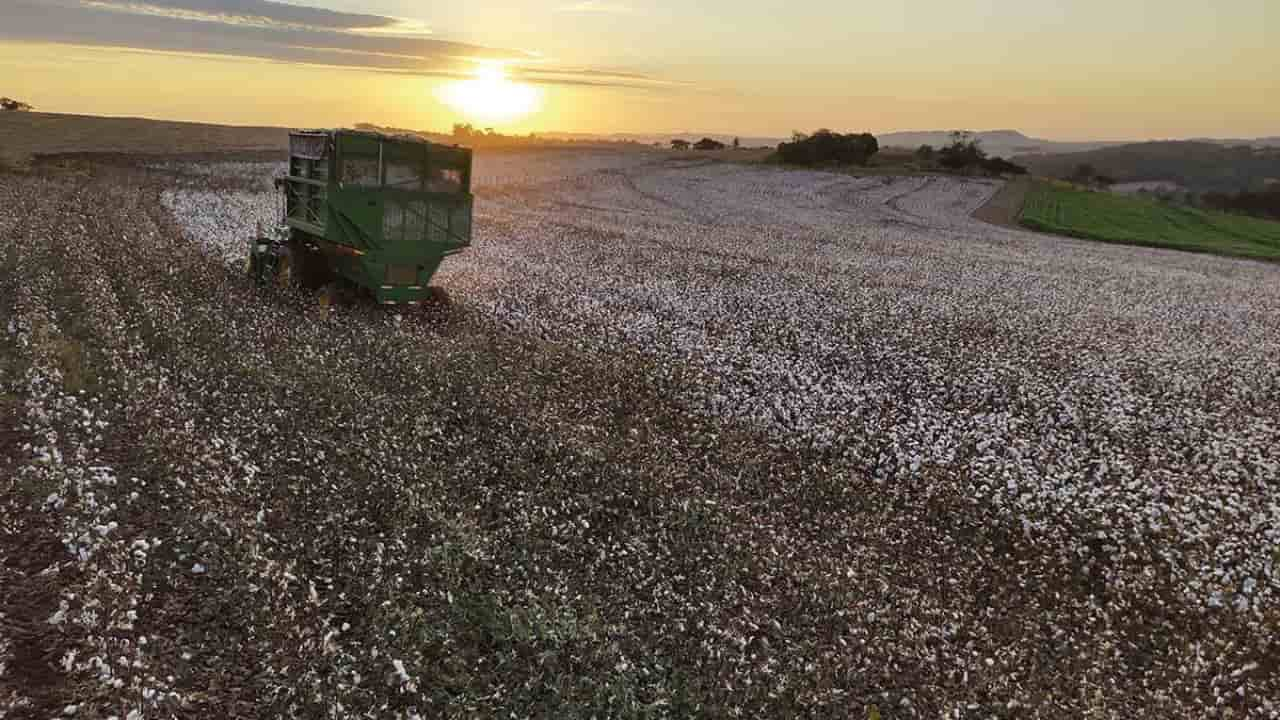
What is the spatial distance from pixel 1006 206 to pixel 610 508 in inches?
2643

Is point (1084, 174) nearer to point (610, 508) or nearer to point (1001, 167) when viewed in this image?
point (1001, 167)

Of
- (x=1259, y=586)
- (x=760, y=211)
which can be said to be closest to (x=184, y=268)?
(x=1259, y=586)

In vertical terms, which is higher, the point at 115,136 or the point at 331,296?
the point at 115,136

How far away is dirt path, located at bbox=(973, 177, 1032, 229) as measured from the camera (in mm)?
58938

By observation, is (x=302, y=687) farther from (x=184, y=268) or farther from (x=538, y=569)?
(x=184, y=268)

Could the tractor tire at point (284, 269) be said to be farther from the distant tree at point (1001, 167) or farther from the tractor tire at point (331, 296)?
the distant tree at point (1001, 167)

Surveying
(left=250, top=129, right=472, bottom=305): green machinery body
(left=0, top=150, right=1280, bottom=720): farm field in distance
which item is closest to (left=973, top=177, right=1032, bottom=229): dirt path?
(left=0, top=150, right=1280, bottom=720): farm field in distance

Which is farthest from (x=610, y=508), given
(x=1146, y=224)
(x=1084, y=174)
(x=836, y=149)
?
(x=1084, y=174)

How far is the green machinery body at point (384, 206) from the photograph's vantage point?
18203 millimetres

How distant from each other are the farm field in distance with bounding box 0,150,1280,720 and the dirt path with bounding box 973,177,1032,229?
3844 cm

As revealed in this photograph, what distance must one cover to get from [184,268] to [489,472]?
15.7 meters

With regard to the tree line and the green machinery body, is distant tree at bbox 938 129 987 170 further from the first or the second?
the green machinery body

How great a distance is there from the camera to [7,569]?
321 inches

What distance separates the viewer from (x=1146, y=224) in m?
61.0
